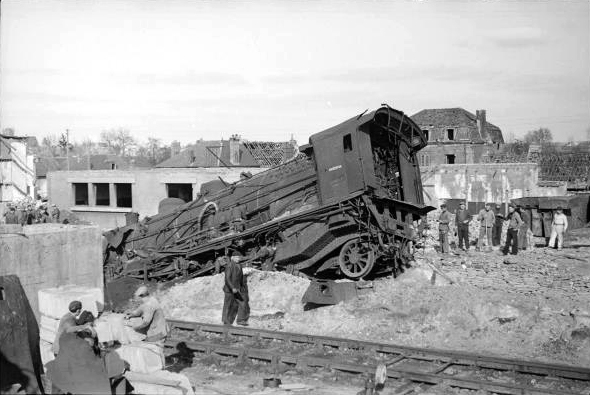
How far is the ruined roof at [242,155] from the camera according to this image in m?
34.5

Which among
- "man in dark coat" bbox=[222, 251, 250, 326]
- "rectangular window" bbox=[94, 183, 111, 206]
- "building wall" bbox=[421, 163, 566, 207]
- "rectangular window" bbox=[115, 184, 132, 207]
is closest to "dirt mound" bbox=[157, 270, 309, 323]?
"man in dark coat" bbox=[222, 251, 250, 326]

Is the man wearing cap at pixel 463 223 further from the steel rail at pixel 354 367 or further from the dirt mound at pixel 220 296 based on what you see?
the steel rail at pixel 354 367

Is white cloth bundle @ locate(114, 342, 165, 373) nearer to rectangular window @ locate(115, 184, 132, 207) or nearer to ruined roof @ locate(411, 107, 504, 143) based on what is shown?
rectangular window @ locate(115, 184, 132, 207)

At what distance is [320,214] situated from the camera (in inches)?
557

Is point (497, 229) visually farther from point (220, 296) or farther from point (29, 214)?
point (29, 214)

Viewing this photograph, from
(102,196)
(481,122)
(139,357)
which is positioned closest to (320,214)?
(139,357)

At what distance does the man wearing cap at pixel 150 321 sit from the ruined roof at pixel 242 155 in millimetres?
24680

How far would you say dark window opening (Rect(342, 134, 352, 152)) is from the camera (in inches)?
554

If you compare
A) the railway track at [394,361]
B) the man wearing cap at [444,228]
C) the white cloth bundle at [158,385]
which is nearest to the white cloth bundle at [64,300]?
the white cloth bundle at [158,385]

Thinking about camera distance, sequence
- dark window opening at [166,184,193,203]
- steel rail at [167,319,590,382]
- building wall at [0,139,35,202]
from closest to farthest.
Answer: steel rail at [167,319,590,382]
dark window opening at [166,184,193,203]
building wall at [0,139,35,202]

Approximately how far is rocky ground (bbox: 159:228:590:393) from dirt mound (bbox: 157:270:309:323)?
2 centimetres

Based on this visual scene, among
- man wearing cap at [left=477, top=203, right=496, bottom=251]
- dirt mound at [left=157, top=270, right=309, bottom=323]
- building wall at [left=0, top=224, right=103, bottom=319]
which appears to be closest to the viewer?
building wall at [left=0, top=224, right=103, bottom=319]

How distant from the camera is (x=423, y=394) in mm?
8570

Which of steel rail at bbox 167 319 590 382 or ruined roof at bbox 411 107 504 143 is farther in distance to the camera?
ruined roof at bbox 411 107 504 143
